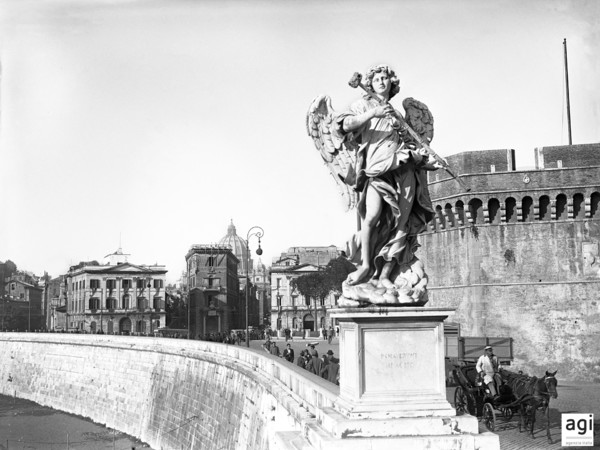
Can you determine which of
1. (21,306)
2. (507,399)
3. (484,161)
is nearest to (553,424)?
(507,399)

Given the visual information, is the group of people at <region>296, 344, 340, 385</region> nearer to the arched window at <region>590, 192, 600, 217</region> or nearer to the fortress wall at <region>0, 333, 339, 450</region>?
the fortress wall at <region>0, 333, 339, 450</region>

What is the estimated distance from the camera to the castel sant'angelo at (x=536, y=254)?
25688 mm

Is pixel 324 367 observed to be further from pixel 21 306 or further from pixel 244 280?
Answer: pixel 244 280

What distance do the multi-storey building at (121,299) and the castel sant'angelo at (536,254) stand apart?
59.3 metres

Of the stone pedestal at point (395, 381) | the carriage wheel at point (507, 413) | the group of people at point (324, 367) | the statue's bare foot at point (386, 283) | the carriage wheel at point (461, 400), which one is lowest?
the carriage wheel at point (507, 413)

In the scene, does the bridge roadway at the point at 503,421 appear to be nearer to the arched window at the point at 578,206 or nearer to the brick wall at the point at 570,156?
the arched window at the point at 578,206

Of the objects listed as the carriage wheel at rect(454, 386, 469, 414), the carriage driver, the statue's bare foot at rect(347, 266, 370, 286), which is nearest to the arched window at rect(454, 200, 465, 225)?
the carriage wheel at rect(454, 386, 469, 414)

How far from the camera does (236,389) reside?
57.6 feet

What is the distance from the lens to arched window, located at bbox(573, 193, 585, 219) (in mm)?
26156

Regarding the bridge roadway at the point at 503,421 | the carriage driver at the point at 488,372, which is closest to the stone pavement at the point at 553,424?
the bridge roadway at the point at 503,421

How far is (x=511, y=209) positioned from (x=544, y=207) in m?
1.23

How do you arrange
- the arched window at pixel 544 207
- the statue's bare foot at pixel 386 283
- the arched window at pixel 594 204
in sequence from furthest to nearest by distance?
the arched window at pixel 544 207 < the arched window at pixel 594 204 < the statue's bare foot at pixel 386 283

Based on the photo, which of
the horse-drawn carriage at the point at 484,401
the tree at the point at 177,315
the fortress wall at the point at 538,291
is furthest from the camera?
the tree at the point at 177,315

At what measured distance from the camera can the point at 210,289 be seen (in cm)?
8788
